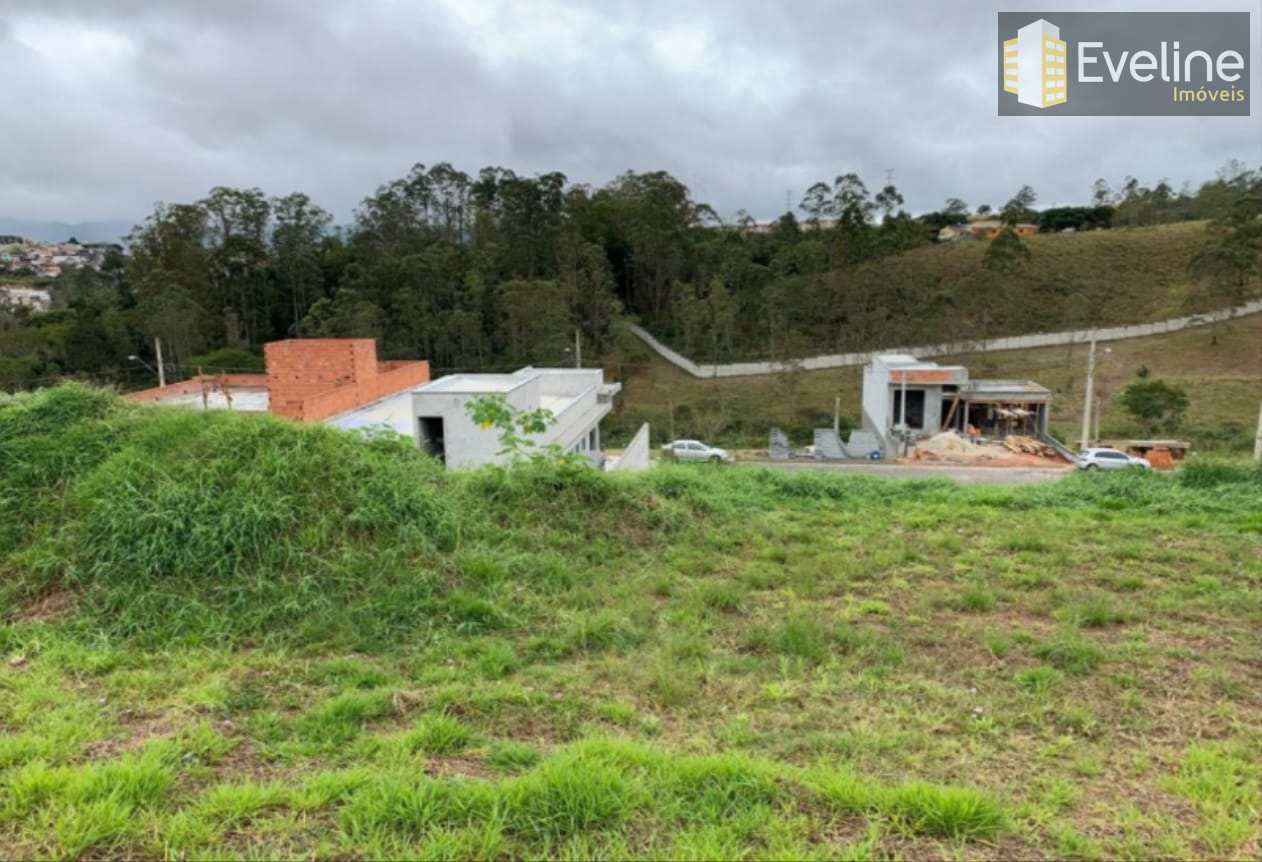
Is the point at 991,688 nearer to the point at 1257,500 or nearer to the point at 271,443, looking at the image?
the point at 271,443

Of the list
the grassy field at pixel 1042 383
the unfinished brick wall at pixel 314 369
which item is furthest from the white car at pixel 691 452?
the unfinished brick wall at pixel 314 369

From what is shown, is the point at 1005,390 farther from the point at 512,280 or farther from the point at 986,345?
the point at 512,280

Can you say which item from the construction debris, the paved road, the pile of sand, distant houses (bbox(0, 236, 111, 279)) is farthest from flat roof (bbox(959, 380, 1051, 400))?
distant houses (bbox(0, 236, 111, 279))

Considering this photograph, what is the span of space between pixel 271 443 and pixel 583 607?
198 centimetres

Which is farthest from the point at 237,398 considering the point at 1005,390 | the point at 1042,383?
the point at 1042,383

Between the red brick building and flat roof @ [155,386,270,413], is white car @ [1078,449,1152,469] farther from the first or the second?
flat roof @ [155,386,270,413]

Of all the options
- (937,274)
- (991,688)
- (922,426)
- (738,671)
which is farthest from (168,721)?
(937,274)

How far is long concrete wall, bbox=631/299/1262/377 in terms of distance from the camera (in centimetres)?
3259

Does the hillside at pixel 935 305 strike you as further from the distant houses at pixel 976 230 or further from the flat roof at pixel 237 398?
the flat roof at pixel 237 398

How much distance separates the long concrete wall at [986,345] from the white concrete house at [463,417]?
15630mm

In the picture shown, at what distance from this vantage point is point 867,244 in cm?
3609

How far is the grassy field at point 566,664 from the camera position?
193 cm

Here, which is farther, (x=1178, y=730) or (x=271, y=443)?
(x=271, y=443)

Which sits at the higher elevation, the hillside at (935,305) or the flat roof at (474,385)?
the hillside at (935,305)
